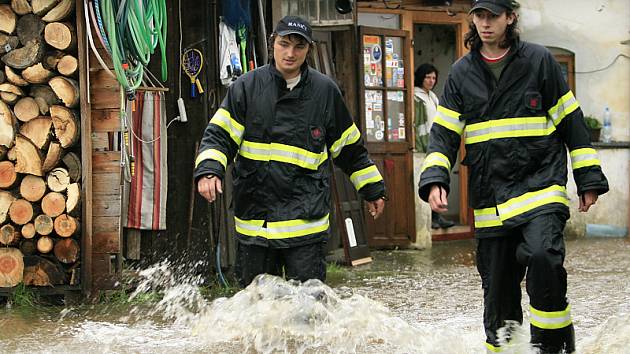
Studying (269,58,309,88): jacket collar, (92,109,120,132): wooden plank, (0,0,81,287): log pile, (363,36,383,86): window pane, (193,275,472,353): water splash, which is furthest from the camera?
(363,36,383,86): window pane

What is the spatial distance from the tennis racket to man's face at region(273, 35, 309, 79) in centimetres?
300

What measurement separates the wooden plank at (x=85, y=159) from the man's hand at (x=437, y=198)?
351cm

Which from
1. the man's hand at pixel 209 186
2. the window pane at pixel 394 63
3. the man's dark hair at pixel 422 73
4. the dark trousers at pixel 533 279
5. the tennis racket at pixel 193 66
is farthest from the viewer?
the man's dark hair at pixel 422 73

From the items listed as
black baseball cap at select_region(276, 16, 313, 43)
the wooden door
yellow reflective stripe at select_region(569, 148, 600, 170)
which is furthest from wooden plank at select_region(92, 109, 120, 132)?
the wooden door

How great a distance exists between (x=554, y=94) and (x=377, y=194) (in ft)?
4.66

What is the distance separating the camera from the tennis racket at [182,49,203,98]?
880 cm

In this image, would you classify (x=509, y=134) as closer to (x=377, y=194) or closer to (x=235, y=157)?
(x=377, y=194)

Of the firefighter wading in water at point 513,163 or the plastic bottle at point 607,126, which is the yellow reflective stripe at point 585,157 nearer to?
the firefighter wading in water at point 513,163

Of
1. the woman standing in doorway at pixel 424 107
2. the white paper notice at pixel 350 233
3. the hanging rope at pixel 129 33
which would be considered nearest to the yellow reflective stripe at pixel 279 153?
the hanging rope at pixel 129 33

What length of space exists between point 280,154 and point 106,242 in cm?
263

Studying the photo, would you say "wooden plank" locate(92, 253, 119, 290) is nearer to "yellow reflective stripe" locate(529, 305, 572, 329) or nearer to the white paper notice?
the white paper notice

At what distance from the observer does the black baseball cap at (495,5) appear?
→ 5082 mm

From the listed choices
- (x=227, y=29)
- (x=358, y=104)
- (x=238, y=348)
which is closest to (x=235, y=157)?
(x=238, y=348)

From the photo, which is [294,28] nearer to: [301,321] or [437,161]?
[437,161]
